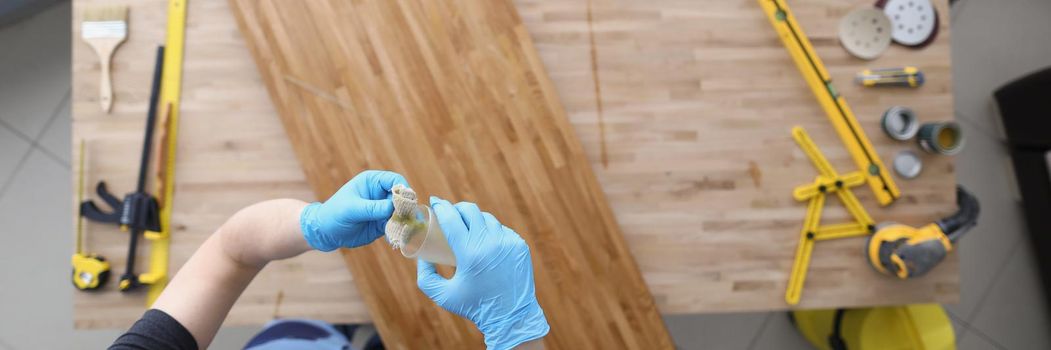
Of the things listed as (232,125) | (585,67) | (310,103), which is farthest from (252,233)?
(585,67)

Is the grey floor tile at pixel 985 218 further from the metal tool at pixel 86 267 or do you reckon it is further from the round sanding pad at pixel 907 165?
the metal tool at pixel 86 267

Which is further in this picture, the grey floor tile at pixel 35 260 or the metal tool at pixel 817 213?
the grey floor tile at pixel 35 260

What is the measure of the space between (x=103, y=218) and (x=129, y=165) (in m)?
0.19

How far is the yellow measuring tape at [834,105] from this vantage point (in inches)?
81.6

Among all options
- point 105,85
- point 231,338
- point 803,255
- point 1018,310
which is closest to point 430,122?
point 105,85

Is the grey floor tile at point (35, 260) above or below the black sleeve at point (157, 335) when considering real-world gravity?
below

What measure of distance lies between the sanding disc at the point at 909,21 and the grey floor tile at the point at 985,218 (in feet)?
4.66

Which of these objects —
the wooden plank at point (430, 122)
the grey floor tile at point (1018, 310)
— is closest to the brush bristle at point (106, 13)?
the wooden plank at point (430, 122)

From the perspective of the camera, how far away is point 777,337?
3043 millimetres

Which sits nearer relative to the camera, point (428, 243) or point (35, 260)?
point (428, 243)

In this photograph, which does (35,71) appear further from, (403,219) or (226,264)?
(403,219)

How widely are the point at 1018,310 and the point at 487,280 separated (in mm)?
3225

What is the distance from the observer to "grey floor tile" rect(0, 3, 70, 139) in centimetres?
303

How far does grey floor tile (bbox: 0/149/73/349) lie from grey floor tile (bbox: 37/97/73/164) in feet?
0.41
